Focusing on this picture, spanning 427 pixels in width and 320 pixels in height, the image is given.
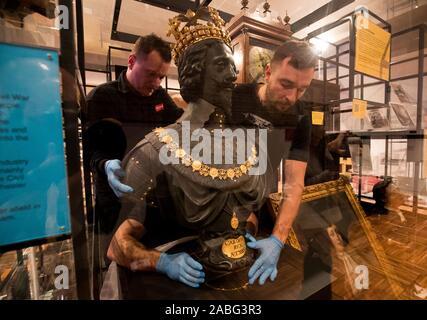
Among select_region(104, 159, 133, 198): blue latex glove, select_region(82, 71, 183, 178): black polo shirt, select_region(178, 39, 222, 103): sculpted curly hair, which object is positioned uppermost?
select_region(178, 39, 222, 103): sculpted curly hair

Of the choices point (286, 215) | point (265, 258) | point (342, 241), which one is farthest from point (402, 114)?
point (265, 258)

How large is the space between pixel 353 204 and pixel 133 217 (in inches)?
43.7

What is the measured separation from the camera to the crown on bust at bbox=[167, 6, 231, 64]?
2.02ft

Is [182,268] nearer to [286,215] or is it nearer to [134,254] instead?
[134,254]

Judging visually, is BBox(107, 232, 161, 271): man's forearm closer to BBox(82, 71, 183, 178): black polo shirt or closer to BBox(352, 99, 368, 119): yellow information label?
BBox(82, 71, 183, 178): black polo shirt

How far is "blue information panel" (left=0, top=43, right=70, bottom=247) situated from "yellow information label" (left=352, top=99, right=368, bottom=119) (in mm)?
1100

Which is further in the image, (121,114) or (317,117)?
(317,117)

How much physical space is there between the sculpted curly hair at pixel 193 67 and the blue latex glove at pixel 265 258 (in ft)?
1.67

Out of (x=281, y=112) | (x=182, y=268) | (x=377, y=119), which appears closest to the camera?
(x=182, y=268)

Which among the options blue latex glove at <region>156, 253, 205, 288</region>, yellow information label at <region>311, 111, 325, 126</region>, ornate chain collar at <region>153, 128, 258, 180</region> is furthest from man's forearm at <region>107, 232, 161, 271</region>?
yellow information label at <region>311, 111, 325, 126</region>

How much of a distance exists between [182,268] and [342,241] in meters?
0.91

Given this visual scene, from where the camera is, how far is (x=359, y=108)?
97 centimetres
